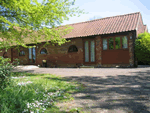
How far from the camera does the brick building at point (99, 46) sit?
1114 cm

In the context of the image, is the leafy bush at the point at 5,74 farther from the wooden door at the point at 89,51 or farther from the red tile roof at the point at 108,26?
the wooden door at the point at 89,51

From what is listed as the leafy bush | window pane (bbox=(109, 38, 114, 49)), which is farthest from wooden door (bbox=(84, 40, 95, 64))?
the leafy bush

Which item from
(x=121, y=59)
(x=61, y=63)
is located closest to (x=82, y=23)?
(x=61, y=63)

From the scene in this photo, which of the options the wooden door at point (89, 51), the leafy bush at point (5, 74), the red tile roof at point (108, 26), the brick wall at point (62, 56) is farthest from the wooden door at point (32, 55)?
the leafy bush at point (5, 74)

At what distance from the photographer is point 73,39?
44.5 feet

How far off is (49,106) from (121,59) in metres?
10.2

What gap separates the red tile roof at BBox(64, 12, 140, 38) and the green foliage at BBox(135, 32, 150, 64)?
1.23m

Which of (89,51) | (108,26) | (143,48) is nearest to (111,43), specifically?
(108,26)

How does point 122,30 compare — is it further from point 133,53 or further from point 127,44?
point 133,53

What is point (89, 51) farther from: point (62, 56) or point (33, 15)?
point (33, 15)

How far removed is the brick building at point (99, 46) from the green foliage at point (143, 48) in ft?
1.51

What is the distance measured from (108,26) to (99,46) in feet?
8.07

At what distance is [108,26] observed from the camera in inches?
498

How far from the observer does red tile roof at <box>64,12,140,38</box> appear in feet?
37.5
